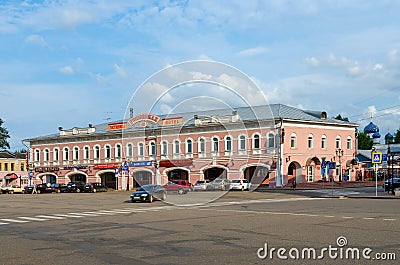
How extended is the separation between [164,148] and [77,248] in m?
53.0

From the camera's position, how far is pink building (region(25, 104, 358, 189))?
6153 centimetres

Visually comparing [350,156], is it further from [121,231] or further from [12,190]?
[121,231]

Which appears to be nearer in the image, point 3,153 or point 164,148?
point 164,148

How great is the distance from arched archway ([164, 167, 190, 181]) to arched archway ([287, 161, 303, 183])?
12.9 metres

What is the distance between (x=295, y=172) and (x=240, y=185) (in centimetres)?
1026

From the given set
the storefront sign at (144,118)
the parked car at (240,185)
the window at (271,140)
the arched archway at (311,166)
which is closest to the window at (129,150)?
the parked car at (240,185)

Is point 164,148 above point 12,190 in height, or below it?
above

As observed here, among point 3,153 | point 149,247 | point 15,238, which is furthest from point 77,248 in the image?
point 3,153

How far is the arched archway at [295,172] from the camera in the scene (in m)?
63.5

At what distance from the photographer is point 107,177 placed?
7612 centimetres

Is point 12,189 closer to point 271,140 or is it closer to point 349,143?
point 271,140

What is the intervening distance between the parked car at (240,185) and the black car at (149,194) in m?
18.8

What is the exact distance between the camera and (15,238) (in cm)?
1595

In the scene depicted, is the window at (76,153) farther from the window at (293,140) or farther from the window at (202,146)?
the window at (293,140)
